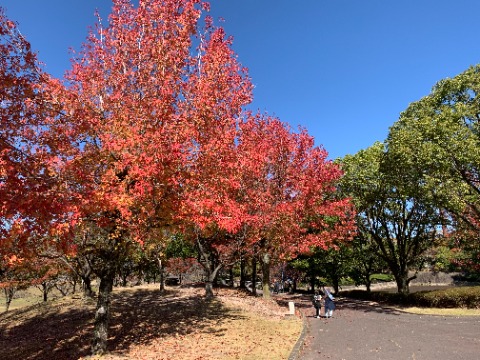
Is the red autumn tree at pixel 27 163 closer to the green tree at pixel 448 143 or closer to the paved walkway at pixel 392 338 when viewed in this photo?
the paved walkway at pixel 392 338

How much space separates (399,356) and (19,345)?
635 inches

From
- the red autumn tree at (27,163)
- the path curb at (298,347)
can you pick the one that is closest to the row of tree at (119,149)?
the red autumn tree at (27,163)

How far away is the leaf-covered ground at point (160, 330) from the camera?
39.4 ft

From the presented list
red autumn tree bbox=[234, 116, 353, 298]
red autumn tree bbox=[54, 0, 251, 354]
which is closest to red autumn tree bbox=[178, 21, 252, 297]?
red autumn tree bbox=[54, 0, 251, 354]

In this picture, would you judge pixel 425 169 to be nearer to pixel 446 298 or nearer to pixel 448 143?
pixel 448 143

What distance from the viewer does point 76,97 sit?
11.1 metres

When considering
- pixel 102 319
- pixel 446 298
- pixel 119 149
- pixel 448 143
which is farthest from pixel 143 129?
pixel 446 298

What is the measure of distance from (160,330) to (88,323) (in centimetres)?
492

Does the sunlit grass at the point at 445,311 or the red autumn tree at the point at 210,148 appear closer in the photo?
the red autumn tree at the point at 210,148

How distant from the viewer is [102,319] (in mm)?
11734

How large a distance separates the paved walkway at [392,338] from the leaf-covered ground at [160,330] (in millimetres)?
1163

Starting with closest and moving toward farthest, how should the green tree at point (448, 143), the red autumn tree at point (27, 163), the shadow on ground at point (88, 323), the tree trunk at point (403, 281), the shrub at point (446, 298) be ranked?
the red autumn tree at point (27, 163)
the shadow on ground at point (88, 323)
the green tree at point (448, 143)
the shrub at point (446, 298)
the tree trunk at point (403, 281)

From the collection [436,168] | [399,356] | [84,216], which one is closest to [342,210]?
[436,168]

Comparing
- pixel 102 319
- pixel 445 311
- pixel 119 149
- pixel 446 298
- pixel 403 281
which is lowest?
pixel 445 311
